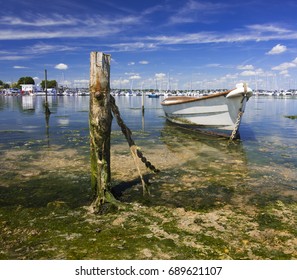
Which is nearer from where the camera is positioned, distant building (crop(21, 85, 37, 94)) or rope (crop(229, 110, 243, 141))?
rope (crop(229, 110, 243, 141))

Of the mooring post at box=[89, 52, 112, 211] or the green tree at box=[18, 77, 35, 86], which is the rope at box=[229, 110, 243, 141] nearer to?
the mooring post at box=[89, 52, 112, 211]

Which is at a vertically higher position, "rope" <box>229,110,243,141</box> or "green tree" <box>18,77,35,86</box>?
"green tree" <box>18,77,35,86</box>

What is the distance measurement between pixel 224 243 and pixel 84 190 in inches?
171

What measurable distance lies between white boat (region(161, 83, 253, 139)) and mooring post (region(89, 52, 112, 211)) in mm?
11439

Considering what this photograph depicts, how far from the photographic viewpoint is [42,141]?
54.7 ft

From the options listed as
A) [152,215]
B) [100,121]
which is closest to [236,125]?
[100,121]

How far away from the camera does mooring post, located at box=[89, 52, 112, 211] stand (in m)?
6.82

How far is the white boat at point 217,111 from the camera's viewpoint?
1688 cm

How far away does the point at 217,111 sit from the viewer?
18719 millimetres

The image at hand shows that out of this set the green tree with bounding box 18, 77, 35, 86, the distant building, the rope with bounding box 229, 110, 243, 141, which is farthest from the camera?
the green tree with bounding box 18, 77, 35, 86

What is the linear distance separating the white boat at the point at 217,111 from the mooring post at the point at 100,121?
1144 centimetres

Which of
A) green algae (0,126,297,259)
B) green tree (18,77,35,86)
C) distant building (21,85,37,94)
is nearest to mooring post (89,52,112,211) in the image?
green algae (0,126,297,259)

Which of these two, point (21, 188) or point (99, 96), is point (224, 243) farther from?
point (21, 188)

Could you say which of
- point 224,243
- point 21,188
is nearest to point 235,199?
point 224,243
